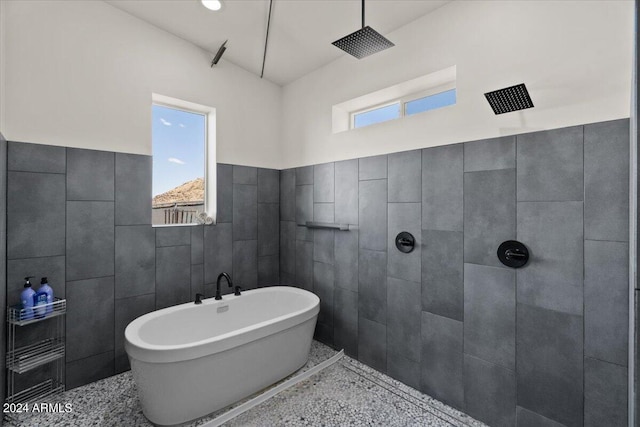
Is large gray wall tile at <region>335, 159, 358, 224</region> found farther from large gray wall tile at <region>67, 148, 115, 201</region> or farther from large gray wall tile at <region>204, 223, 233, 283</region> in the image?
large gray wall tile at <region>67, 148, 115, 201</region>

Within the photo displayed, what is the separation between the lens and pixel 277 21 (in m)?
2.30

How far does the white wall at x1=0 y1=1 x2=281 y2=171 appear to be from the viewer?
6.11 ft

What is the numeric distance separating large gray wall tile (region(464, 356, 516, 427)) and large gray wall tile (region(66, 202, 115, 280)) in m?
2.68

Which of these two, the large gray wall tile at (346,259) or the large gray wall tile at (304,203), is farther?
the large gray wall tile at (304,203)

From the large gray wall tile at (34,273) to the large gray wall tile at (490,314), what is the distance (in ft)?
9.11

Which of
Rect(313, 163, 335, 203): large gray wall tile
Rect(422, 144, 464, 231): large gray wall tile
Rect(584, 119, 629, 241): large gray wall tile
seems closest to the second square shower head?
Rect(422, 144, 464, 231): large gray wall tile

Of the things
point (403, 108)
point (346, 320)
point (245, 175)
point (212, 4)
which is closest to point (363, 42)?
point (403, 108)

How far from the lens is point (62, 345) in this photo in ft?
6.61

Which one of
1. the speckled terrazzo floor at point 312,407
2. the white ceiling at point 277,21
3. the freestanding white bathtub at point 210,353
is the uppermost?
the white ceiling at point 277,21

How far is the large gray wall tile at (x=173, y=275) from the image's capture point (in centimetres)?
249

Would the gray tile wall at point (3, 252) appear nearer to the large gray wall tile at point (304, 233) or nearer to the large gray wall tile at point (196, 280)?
the large gray wall tile at point (196, 280)

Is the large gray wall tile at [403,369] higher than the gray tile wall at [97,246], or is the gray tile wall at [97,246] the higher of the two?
the gray tile wall at [97,246]

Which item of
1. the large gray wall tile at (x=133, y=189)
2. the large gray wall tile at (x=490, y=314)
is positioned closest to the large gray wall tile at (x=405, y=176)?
the large gray wall tile at (x=490, y=314)

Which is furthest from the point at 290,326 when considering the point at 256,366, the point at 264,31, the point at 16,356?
the point at 264,31
